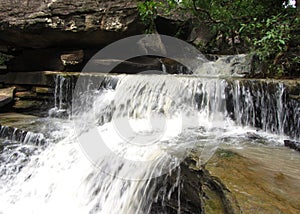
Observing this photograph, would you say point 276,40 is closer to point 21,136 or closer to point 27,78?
point 21,136

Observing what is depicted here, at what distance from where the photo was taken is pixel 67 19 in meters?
6.80

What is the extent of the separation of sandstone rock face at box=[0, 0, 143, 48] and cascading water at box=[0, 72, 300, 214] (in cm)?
212

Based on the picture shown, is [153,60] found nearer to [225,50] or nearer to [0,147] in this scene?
[225,50]

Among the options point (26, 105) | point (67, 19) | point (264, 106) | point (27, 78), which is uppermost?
point (67, 19)

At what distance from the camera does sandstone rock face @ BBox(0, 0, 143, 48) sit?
A: 675 centimetres

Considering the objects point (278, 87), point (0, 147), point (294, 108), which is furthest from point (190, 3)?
point (0, 147)

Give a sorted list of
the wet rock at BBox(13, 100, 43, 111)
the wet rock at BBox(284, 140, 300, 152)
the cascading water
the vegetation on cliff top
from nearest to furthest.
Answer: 1. the cascading water
2. the wet rock at BBox(284, 140, 300, 152)
3. the vegetation on cliff top
4. the wet rock at BBox(13, 100, 43, 111)

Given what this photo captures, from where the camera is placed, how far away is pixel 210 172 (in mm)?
2025

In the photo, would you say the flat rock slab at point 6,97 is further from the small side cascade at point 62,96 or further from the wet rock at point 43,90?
the small side cascade at point 62,96

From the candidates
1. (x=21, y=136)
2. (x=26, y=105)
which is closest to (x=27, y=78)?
(x=26, y=105)

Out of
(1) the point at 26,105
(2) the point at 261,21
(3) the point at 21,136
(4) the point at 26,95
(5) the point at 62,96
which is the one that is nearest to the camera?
(3) the point at 21,136

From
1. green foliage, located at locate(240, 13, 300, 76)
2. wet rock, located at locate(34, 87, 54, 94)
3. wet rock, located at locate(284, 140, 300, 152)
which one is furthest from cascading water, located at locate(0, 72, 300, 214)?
wet rock, located at locate(34, 87, 54, 94)

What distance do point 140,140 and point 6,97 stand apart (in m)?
4.89

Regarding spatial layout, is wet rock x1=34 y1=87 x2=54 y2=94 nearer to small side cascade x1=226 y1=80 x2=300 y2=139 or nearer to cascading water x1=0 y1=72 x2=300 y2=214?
cascading water x1=0 y1=72 x2=300 y2=214
